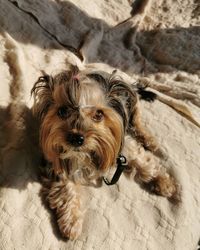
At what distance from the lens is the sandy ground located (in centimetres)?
193

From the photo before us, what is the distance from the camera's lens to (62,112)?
5.65 feet

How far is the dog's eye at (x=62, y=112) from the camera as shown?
1.71m

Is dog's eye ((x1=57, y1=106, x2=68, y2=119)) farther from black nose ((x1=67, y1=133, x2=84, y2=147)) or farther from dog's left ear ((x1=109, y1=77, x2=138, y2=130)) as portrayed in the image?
dog's left ear ((x1=109, y1=77, x2=138, y2=130))

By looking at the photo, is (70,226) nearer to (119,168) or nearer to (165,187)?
(119,168)

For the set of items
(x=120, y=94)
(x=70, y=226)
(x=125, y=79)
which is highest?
(x=120, y=94)

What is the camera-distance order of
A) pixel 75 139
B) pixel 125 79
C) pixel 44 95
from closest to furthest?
pixel 75 139, pixel 44 95, pixel 125 79

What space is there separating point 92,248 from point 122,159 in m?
0.43

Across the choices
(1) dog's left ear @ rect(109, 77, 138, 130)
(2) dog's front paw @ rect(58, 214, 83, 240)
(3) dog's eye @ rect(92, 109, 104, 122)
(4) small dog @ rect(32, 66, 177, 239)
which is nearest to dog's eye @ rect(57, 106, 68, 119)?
(4) small dog @ rect(32, 66, 177, 239)

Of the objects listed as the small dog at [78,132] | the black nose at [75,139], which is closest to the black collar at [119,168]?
the small dog at [78,132]

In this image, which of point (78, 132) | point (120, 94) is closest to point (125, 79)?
point (120, 94)

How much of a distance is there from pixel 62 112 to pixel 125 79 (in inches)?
40.1

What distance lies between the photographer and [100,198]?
6.73 ft

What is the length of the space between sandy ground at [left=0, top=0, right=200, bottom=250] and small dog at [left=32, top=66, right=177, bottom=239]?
0.22 feet

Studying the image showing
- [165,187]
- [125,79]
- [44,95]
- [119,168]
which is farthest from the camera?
[125,79]
